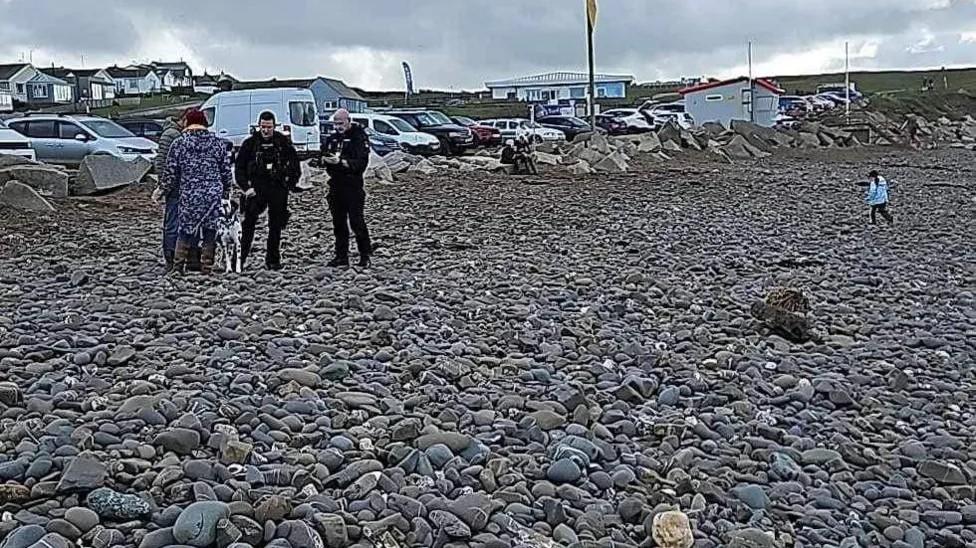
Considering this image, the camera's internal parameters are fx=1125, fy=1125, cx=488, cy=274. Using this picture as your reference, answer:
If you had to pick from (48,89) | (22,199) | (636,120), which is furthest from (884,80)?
(22,199)

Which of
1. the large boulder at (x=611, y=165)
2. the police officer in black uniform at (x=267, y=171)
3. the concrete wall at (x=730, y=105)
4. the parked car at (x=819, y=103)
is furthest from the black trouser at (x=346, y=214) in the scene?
the parked car at (x=819, y=103)

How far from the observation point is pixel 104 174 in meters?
19.5

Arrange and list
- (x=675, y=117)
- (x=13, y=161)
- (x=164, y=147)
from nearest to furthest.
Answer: (x=164, y=147), (x=13, y=161), (x=675, y=117)

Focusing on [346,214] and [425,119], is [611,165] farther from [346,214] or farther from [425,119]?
[346,214]

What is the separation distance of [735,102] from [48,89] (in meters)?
71.5

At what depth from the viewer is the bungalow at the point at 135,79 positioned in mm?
118062

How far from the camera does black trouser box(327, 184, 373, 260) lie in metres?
10.8

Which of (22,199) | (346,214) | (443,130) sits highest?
(443,130)

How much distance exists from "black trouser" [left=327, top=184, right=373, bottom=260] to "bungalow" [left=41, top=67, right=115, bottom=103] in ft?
307

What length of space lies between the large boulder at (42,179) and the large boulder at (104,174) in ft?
2.19

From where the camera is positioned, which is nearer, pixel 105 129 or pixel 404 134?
pixel 105 129

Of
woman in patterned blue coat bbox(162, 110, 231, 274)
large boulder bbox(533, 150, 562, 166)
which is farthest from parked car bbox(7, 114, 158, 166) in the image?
woman in patterned blue coat bbox(162, 110, 231, 274)

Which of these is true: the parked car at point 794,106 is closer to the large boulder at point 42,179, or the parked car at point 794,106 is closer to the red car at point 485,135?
the red car at point 485,135

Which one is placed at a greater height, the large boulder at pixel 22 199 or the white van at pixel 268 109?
the white van at pixel 268 109
